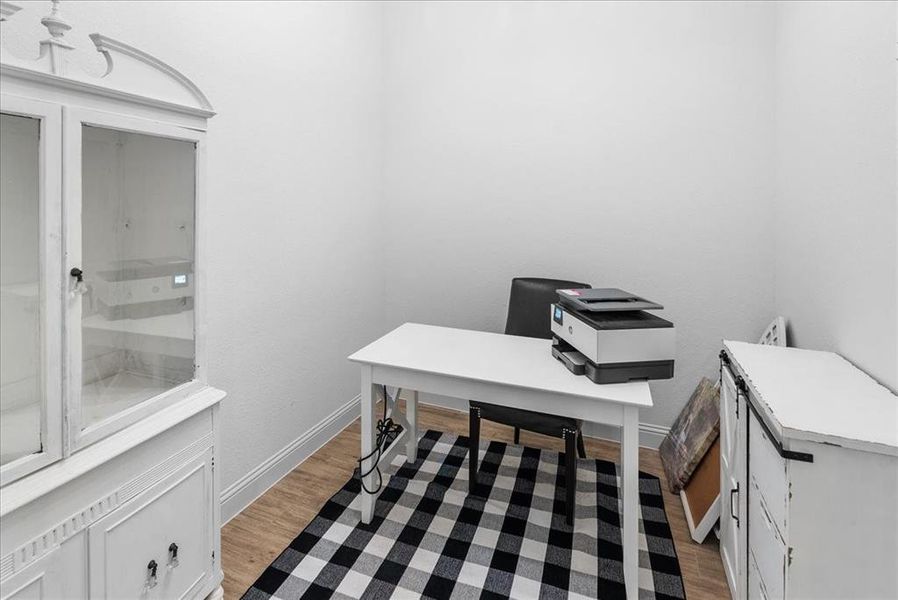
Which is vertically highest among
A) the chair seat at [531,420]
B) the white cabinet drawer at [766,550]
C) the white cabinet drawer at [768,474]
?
the white cabinet drawer at [768,474]

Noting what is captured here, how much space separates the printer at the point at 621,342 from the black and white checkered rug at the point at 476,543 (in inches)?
29.2

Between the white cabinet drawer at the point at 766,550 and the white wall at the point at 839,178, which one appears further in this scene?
the white wall at the point at 839,178

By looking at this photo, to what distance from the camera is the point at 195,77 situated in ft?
5.58

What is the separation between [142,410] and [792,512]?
162 centimetres

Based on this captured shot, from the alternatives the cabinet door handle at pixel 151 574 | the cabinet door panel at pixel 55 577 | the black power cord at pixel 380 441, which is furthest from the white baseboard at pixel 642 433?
the cabinet door panel at pixel 55 577

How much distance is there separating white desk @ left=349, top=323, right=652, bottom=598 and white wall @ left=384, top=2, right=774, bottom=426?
2.85 feet

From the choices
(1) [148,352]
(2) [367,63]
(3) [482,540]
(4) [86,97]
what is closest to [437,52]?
(2) [367,63]

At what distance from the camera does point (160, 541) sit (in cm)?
126

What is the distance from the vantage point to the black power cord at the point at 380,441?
1927 millimetres

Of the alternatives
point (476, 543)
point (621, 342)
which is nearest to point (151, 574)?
point (476, 543)

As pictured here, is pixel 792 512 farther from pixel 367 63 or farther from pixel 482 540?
pixel 367 63

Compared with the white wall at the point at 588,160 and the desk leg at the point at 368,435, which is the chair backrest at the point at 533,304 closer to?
the white wall at the point at 588,160

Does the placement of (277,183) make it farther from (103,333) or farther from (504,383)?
(504,383)

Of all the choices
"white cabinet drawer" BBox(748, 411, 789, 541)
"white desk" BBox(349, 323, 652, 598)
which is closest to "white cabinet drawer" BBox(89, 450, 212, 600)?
"white desk" BBox(349, 323, 652, 598)
